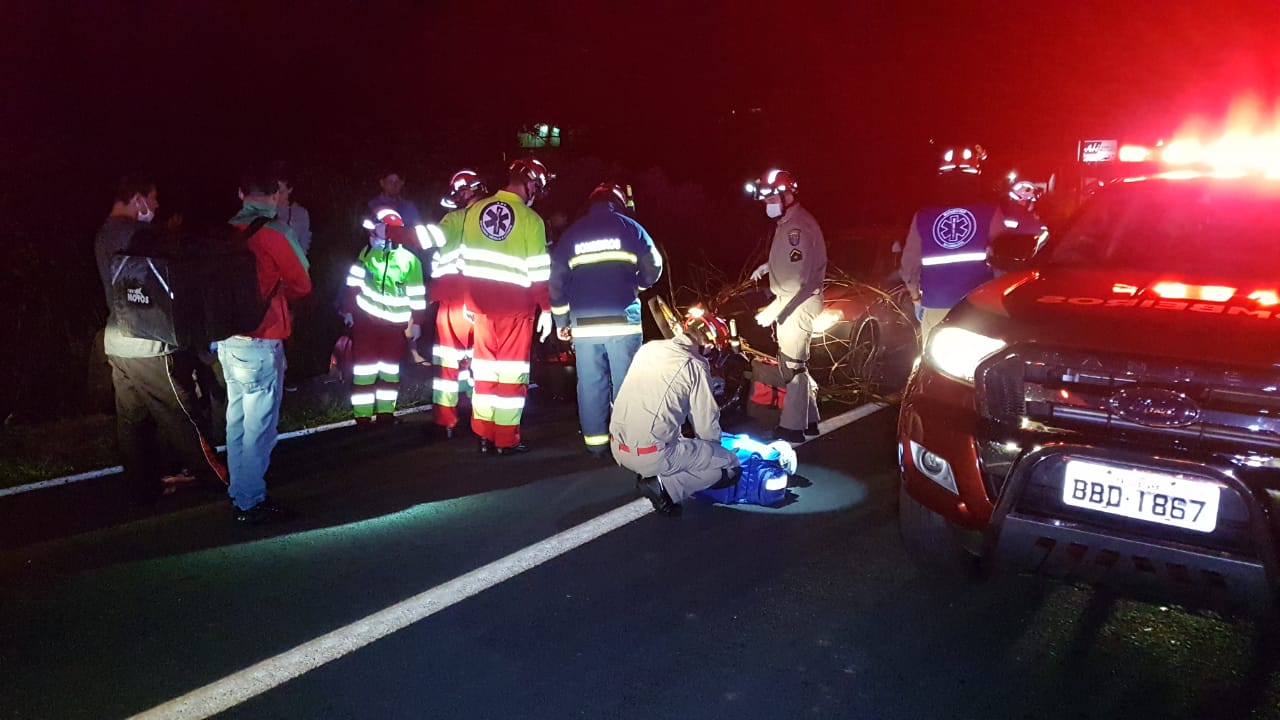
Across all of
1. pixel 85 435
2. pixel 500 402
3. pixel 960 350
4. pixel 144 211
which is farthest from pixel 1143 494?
pixel 85 435

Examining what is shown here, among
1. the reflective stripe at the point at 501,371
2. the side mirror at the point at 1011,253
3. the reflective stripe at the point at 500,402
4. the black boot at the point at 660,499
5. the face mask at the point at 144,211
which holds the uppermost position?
the face mask at the point at 144,211

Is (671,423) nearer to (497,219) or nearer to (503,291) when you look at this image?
(503,291)

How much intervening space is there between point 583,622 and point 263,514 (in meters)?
2.29

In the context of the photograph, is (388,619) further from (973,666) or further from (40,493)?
(40,493)

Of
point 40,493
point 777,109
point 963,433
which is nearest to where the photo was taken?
point 963,433

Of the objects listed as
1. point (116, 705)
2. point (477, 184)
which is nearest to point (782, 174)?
point (477, 184)

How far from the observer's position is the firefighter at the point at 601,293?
6.54 m

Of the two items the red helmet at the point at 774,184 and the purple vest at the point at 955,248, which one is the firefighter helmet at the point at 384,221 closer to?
the red helmet at the point at 774,184

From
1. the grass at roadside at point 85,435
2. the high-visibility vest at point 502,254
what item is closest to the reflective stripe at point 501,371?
the high-visibility vest at point 502,254

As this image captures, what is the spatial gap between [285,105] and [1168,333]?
1264 cm

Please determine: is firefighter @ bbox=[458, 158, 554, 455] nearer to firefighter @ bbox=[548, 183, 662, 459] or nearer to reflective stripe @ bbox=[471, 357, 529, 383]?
reflective stripe @ bbox=[471, 357, 529, 383]

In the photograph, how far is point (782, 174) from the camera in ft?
22.7

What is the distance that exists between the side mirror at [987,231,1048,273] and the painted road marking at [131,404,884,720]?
2.35 meters

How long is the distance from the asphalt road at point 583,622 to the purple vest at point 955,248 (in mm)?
2247
